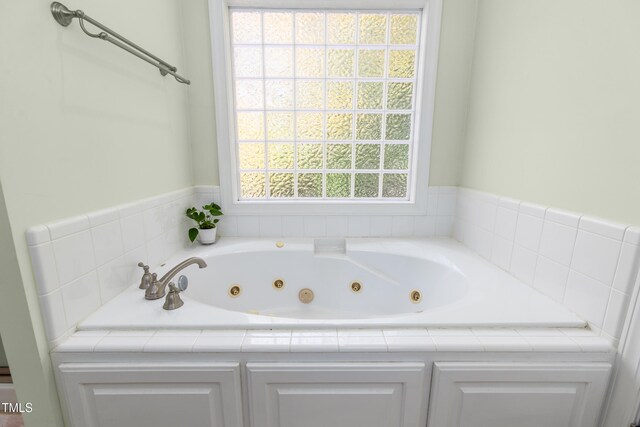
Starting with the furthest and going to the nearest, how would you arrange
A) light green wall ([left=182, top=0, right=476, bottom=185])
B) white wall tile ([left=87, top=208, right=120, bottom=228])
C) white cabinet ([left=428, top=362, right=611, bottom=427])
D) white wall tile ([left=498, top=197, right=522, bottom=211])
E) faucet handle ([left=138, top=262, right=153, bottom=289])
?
light green wall ([left=182, top=0, right=476, bottom=185]) < white wall tile ([left=498, top=197, right=522, bottom=211]) < faucet handle ([left=138, top=262, right=153, bottom=289]) < white wall tile ([left=87, top=208, right=120, bottom=228]) < white cabinet ([left=428, top=362, right=611, bottom=427])

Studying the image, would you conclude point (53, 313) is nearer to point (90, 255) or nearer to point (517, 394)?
point (90, 255)

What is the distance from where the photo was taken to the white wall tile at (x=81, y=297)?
34.4 inches

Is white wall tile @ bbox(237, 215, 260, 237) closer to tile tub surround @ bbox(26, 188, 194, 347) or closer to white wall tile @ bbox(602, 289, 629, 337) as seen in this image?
tile tub surround @ bbox(26, 188, 194, 347)

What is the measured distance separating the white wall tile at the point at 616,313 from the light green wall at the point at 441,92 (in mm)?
1078

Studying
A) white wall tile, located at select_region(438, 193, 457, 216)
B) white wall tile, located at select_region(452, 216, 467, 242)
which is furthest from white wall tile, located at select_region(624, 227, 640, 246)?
white wall tile, located at select_region(438, 193, 457, 216)

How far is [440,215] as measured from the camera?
6.11ft

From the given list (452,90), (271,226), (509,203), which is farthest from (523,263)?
(271,226)

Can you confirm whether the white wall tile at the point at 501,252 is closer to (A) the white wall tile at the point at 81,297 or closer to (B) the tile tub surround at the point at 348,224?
(B) the tile tub surround at the point at 348,224

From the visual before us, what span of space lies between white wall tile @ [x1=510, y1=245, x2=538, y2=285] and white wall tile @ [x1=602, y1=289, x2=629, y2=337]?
12.8 inches

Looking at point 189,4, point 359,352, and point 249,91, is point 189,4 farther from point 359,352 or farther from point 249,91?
point 359,352

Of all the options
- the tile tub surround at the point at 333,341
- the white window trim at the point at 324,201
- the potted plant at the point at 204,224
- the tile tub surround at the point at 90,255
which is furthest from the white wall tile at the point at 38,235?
the white window trim at the point at 324,201

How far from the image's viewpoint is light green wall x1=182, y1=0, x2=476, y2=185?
1.62m

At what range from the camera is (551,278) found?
1090 mm

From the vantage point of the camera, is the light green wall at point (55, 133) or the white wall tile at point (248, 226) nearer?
the light green wall at point (55, 133)
